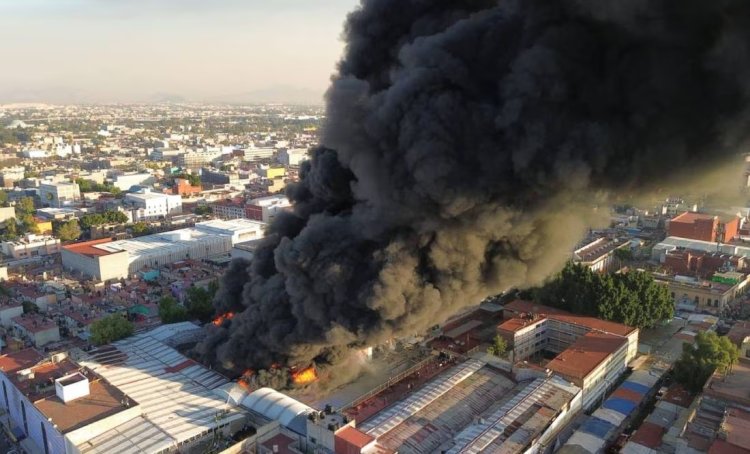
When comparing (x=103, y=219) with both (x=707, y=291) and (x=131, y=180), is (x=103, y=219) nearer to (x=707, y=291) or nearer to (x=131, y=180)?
(x=131, y=180)

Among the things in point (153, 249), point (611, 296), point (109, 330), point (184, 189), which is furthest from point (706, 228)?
point (184, 189)

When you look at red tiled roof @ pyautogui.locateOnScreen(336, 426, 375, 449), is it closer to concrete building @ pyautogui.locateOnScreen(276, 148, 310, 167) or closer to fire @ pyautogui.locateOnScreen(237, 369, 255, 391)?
fire @ pyautogui.locateOnScreen(237, 369, 255, 391)

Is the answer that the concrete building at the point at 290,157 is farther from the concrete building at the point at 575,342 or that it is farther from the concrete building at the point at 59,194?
the concrete building at the point at 575,342

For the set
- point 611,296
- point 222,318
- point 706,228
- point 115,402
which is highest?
point 222,318

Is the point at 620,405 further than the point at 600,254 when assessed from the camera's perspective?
No

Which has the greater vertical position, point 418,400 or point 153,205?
point 418,400

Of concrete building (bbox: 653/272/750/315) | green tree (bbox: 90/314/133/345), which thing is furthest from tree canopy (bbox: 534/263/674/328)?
green tree (bbox: 90/314/133/345)

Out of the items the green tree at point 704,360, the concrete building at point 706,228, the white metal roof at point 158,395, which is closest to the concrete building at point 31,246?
the white metal roof at point 158,395
